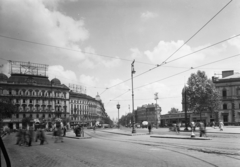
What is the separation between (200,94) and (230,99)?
2249 centimetres

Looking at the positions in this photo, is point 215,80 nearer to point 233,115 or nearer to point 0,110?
point 233,115

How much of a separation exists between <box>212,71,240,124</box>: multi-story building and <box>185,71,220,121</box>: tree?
17526 mm

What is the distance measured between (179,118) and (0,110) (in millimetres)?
40383

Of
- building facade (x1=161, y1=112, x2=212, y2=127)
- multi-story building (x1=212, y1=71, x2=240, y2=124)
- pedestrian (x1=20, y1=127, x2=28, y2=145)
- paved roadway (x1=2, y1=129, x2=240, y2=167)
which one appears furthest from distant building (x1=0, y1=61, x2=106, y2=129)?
multi-story building (x1=212, y1=71, x2=240, y2=124)

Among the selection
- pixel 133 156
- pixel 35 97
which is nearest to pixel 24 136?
pixel 133 156

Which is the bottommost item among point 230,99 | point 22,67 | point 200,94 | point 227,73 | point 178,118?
point 178,118

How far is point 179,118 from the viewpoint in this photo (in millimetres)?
55000

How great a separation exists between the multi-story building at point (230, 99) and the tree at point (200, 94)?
690 inches

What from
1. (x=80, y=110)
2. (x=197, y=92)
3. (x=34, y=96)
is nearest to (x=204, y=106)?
(x=197, y=92)

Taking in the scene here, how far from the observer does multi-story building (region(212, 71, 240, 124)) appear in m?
62.4

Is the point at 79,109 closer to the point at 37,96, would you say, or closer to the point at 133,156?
the point at 37,96

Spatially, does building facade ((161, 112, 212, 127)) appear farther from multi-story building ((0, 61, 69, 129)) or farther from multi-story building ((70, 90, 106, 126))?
Answer: multi-story building ((70, 90, 106, 126))

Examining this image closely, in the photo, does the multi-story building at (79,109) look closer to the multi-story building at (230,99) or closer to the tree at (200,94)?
the tree at (200,94)

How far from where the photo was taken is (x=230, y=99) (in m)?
63.8
